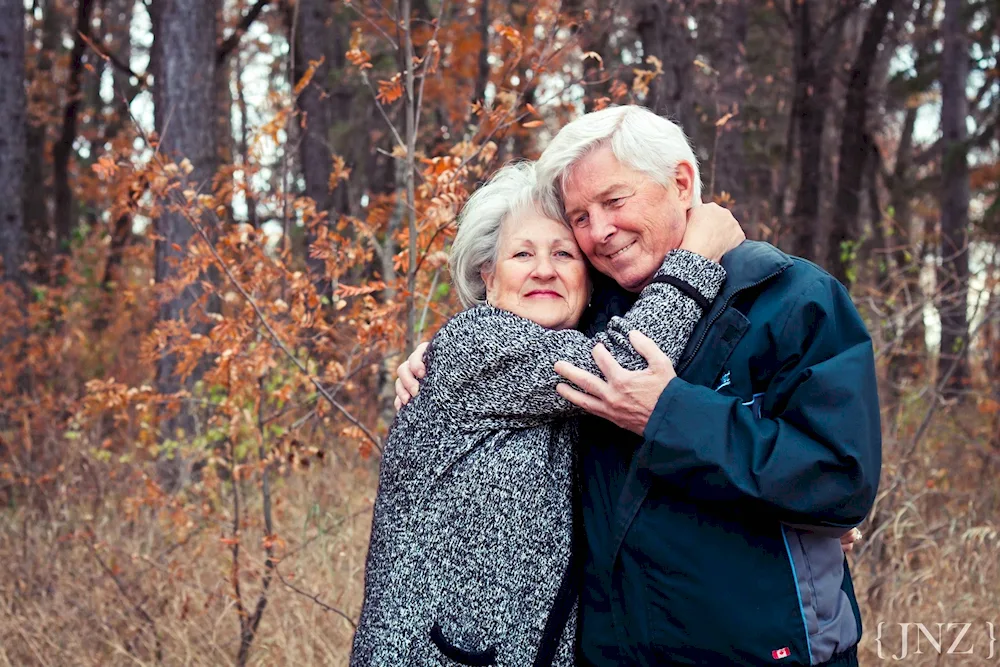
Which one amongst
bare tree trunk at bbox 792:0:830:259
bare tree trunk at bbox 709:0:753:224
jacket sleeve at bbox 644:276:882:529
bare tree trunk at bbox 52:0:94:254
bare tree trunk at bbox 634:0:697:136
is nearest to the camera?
jacket sleeve at bbox 644:276:882:529

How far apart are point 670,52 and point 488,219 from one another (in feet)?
11.4

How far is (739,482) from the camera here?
199 cm

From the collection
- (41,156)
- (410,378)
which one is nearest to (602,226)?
(410,378)

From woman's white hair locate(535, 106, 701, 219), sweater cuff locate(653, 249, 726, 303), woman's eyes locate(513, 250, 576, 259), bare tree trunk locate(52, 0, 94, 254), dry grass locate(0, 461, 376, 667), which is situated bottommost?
dry grass locate(0, 461, 376, 667)

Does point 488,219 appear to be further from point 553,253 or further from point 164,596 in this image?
point 164,596

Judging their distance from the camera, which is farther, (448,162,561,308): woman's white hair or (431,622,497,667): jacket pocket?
(448,162,561,308): woman's white hair

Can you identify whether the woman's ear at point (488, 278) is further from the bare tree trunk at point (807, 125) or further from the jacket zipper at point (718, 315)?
the bare tree trunk at point (807, 125)

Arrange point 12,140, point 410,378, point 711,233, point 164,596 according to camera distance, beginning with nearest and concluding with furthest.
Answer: point 711,233, point 410,378, point 164,596, point 12,140

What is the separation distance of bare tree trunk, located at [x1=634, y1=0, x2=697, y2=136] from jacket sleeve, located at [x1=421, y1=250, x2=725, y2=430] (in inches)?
140

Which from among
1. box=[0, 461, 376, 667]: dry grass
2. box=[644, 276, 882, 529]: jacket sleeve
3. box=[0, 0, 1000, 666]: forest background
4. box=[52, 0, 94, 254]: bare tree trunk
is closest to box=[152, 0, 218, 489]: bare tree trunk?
box=[0, 0, 1000, 666]: forest background

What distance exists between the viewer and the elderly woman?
222cm

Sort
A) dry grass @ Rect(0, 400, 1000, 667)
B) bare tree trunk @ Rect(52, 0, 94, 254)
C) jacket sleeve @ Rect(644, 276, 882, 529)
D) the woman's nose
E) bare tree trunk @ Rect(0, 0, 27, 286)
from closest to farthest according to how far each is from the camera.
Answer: jacket sleeve @ Rect(644, 276, 882, 529), the woman's nose, dry grass @ Rect(0, 400, 1000, 667), bare tree trunk @ Rect(0, 0, 27, 286), bare tree trunk @ Rect(52, 0, 94, 254)

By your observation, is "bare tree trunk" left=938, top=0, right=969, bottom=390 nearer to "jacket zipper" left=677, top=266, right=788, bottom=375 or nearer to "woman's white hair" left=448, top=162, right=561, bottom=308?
"woman's white hair" left=448, top=162, right=561, bottom=308

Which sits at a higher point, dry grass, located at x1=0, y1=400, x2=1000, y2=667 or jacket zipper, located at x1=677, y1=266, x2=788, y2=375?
jacket zipper, located at x1=677, y1=266, x2=788, y2=375
